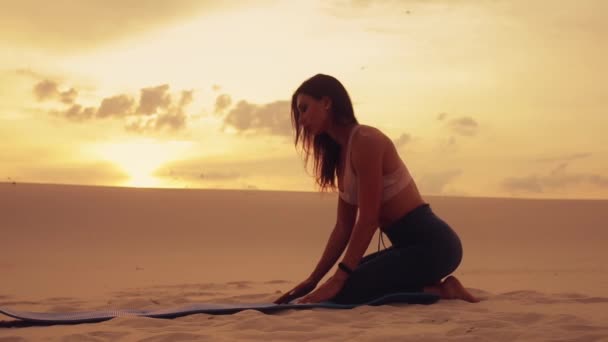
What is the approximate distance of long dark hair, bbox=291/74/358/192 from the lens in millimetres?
3668

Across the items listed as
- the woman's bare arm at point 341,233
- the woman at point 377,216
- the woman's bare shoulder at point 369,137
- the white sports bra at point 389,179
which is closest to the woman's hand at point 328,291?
the woman at point 377,216

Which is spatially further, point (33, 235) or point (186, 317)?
point (33, 235)

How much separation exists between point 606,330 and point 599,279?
3600 millimetres

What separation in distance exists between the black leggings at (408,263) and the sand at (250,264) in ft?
0.47

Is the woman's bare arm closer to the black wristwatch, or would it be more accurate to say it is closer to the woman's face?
the black wristwatch

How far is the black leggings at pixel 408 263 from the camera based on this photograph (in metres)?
3.67

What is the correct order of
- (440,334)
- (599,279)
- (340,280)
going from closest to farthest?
(440,334), (340,280), (599,279)

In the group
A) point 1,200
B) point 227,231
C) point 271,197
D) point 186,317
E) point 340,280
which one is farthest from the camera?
point 271,197

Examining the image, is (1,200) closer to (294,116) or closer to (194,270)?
(194,270)

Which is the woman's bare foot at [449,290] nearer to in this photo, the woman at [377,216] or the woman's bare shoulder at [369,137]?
the woman at [377,216]

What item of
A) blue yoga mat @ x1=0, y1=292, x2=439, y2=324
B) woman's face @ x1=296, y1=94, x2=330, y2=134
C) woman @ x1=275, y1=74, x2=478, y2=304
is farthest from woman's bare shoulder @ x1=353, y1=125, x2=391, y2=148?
blue yoga mat @ x1=0, y1=292, x2=439, y2=324

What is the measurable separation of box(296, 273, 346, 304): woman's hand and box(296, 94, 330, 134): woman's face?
791 mm

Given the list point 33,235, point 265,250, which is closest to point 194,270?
point 265,250

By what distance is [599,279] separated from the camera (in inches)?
245
